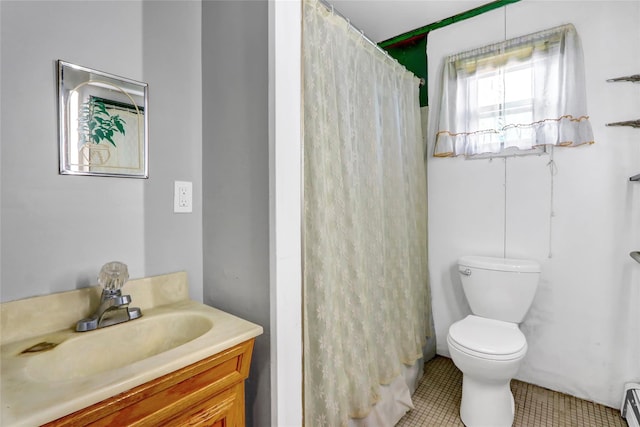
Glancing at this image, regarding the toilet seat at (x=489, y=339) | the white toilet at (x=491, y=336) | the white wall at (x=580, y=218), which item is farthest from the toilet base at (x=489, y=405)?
the white wall at (x=580, y=218)

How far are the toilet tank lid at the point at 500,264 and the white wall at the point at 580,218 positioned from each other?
0.41ft

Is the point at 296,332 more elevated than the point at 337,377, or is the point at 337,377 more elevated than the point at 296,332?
the point at 296,332

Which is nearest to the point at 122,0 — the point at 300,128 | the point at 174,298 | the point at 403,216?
the point at 300,128

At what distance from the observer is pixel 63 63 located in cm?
98

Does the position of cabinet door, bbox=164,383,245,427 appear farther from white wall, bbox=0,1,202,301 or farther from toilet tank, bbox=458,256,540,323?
toilet tank, bbox=458,256,540,323

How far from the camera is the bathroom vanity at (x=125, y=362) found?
65cm

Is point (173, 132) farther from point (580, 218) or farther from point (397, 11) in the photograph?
point (580, 218)

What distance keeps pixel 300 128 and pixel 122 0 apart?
78cm

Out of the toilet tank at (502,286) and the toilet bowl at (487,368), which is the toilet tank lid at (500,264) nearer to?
the toilet tank at (502,286)

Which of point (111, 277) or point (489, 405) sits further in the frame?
point (489, 405)

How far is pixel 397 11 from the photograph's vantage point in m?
2.13

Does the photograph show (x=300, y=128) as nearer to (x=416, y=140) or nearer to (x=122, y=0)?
(x=122, y=0)

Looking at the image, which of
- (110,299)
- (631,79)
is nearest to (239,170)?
(110,299)

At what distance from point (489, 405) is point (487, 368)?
10.3 inches
